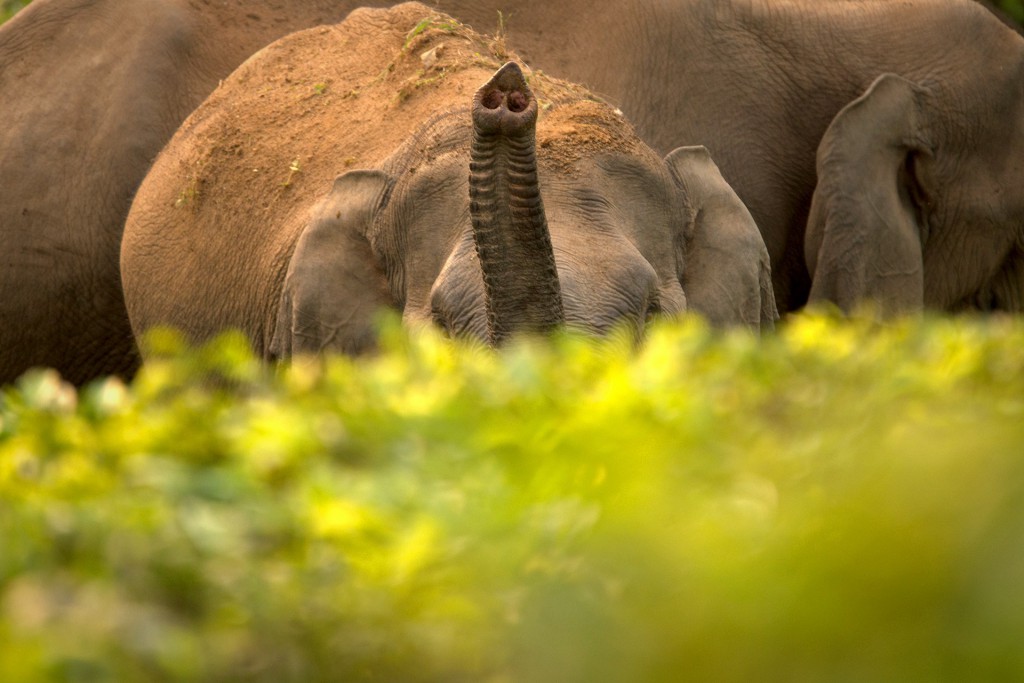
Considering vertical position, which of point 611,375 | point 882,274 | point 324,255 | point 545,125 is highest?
point 611,375

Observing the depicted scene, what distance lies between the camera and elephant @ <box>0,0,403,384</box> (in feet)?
22.4

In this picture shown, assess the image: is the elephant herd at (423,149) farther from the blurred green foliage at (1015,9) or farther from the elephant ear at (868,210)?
the blurred green foliage at (1015,9)

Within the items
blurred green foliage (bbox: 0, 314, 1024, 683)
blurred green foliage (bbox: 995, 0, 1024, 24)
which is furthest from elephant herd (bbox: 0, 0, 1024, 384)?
blurred green foliage (bbox: 0, 314, 1024, 683)

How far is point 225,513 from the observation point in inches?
56.1

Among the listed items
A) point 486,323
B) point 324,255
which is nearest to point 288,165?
point 324,255

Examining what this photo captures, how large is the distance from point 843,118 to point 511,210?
3.13 m

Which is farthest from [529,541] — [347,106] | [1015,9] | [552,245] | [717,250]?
[1015,9]

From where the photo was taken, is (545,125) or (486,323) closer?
(486,323)

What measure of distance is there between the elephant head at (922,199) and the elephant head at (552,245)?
1.20 m

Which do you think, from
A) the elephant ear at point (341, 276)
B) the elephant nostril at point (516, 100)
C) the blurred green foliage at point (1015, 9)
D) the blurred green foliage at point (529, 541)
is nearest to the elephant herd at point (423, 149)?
the elephant ear at point (341, 276)

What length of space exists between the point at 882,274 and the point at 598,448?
17.7ft

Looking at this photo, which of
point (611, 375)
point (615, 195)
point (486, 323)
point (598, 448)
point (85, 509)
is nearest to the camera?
point (85, 509)

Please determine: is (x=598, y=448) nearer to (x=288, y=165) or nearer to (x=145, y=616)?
(x=145, y=616)

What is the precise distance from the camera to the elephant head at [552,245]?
14.5 ft
